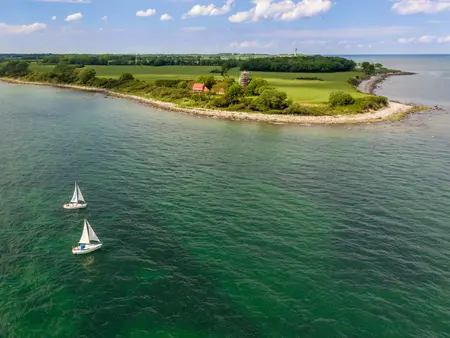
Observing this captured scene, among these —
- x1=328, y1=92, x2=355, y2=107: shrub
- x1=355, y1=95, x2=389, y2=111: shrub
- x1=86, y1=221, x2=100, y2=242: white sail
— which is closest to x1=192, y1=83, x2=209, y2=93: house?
x1=328, y1=92, x2=355, y2=107: shrub

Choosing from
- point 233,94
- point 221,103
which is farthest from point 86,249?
point 233,94

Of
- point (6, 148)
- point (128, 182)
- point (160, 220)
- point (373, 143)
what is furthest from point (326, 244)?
point (6, 148)

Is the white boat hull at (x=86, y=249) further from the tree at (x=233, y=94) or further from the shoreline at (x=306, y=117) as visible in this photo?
the tree at (x=233, y=94)

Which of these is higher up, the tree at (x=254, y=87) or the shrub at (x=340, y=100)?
the tree at (x=254, y=87)

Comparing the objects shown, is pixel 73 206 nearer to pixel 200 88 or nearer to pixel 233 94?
pixel 233 94

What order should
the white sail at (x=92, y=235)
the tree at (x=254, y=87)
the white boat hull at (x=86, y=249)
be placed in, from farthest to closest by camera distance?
the tree at (x=254, y=87), the white sail at (x=92, y=235), the white boat hull at (x=86, y=249)

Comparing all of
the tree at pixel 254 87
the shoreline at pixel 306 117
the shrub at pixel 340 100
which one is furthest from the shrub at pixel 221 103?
the shrub at pixel 340 100

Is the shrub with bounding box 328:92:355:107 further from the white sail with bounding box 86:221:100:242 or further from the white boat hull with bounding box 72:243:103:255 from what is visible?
the white boat hull with bounding box 72:243:103:255

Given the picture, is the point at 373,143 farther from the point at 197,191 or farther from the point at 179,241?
the point at 179,241
